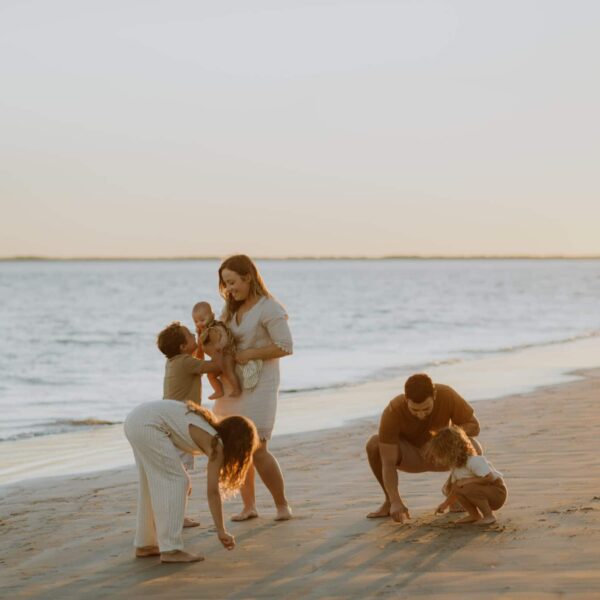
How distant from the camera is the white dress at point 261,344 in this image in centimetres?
657

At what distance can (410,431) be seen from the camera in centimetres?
634

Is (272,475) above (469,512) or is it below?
above

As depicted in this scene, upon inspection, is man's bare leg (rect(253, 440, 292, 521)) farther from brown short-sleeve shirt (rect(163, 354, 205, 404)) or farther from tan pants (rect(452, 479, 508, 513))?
tan pants (rect(452, 479, 508, 513))

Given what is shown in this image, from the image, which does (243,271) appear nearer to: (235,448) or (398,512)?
(235,448)

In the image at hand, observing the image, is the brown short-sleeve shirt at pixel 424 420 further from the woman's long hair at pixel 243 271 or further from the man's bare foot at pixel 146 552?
the man's bare foot at pixel 146 552

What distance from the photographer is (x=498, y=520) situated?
6.20 m

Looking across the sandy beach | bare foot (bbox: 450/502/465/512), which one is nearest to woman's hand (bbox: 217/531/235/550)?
the sandy beach

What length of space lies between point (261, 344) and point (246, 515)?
1.08 m

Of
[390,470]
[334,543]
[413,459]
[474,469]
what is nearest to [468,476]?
[474,469]

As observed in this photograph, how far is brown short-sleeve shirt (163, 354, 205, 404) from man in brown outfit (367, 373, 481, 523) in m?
1.16

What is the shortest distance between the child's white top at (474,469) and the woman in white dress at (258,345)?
3.77ft

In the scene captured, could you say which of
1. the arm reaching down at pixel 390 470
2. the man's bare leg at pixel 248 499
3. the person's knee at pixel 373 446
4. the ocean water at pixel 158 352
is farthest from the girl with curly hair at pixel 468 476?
the ocean water at pixel 158 352

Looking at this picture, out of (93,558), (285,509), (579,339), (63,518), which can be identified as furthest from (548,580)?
(579,339)

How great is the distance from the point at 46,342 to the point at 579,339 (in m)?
17.1
